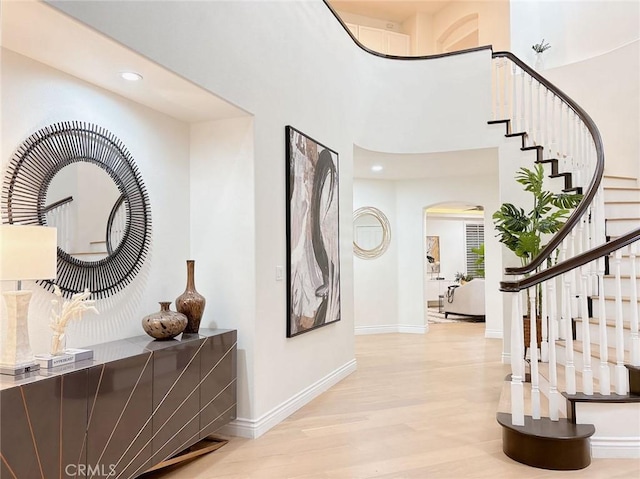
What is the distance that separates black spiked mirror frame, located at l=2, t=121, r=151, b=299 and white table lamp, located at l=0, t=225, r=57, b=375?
1.23 feet

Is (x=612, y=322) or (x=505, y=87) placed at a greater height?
(x=505, y=87)

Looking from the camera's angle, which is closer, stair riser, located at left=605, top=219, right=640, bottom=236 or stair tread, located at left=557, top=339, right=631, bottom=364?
stair tread, located at left=557, top=339, right=631, bottom=364

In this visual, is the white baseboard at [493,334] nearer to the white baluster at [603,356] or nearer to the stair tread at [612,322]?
the stair tread at [612,322]

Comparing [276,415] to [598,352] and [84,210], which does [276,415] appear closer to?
[84,210]

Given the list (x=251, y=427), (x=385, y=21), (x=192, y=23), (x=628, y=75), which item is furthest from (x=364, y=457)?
(x=385, y=21)

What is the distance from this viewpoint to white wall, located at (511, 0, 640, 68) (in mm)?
6152

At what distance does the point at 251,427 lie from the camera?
3.37 m

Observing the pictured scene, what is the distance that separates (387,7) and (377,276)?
4.87 meters

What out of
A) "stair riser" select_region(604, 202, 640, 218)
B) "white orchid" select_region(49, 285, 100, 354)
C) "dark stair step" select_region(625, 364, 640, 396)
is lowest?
"dark stair step" select_region(625, 364, 640, 396)

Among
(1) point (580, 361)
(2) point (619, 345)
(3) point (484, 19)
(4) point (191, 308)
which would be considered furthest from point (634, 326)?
(3) point (484, 19)

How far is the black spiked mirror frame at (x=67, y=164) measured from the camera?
2387 mm

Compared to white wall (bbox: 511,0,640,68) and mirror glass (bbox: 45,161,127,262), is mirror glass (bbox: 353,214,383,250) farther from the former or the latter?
mirror glass (bbox: 45,161,127,262)

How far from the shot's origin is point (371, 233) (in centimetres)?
799

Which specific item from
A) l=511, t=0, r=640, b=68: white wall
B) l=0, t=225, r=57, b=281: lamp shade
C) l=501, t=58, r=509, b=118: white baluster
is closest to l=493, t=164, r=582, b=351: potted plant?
l=501, t=58, r=509, b=118: white baluster
